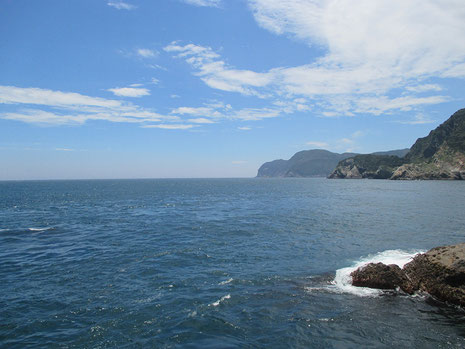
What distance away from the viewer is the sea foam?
17.6m

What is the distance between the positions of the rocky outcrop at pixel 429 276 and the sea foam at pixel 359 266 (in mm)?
592

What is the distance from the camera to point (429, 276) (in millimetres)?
17234

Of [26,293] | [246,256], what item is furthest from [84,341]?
[246,256]

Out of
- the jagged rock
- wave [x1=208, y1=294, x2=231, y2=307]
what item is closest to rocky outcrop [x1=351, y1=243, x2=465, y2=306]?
the jagged rock

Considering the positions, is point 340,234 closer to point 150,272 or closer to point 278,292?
point 278,292

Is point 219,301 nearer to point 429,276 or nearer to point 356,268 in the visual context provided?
point 356,268

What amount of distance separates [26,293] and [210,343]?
522 inches

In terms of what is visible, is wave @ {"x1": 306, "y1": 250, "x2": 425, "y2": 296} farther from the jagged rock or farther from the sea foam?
the jagged rock

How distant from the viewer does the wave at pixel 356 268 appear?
1759cm

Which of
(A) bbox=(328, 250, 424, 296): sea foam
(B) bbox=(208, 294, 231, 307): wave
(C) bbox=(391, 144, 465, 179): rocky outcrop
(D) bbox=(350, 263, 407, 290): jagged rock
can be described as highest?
(C) bbox=(391, 144, 465, 179): rocky outcrop

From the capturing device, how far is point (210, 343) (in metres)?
12.2

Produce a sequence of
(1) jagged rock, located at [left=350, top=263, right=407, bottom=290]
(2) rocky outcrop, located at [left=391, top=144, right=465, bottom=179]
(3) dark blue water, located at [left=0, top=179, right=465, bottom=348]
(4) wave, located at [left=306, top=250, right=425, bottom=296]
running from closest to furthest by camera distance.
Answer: (3) dark blue water, located at [left=0, top=179, right=465, bottom=348], (4) wave, located at [left=306, top=250, right=425, bottom=296], (1) jagged rock, located at [left=350, top=263, right=407, bottom=290], (2) rocky outcrop, located at [left=391, top=144, right=465, bottom=179]

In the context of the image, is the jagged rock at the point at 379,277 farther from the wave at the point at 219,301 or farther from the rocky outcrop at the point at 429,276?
the wave at the point at 219,301

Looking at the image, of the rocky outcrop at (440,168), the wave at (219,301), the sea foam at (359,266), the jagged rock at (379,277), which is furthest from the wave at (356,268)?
the rocky outcrop at (440,168)
